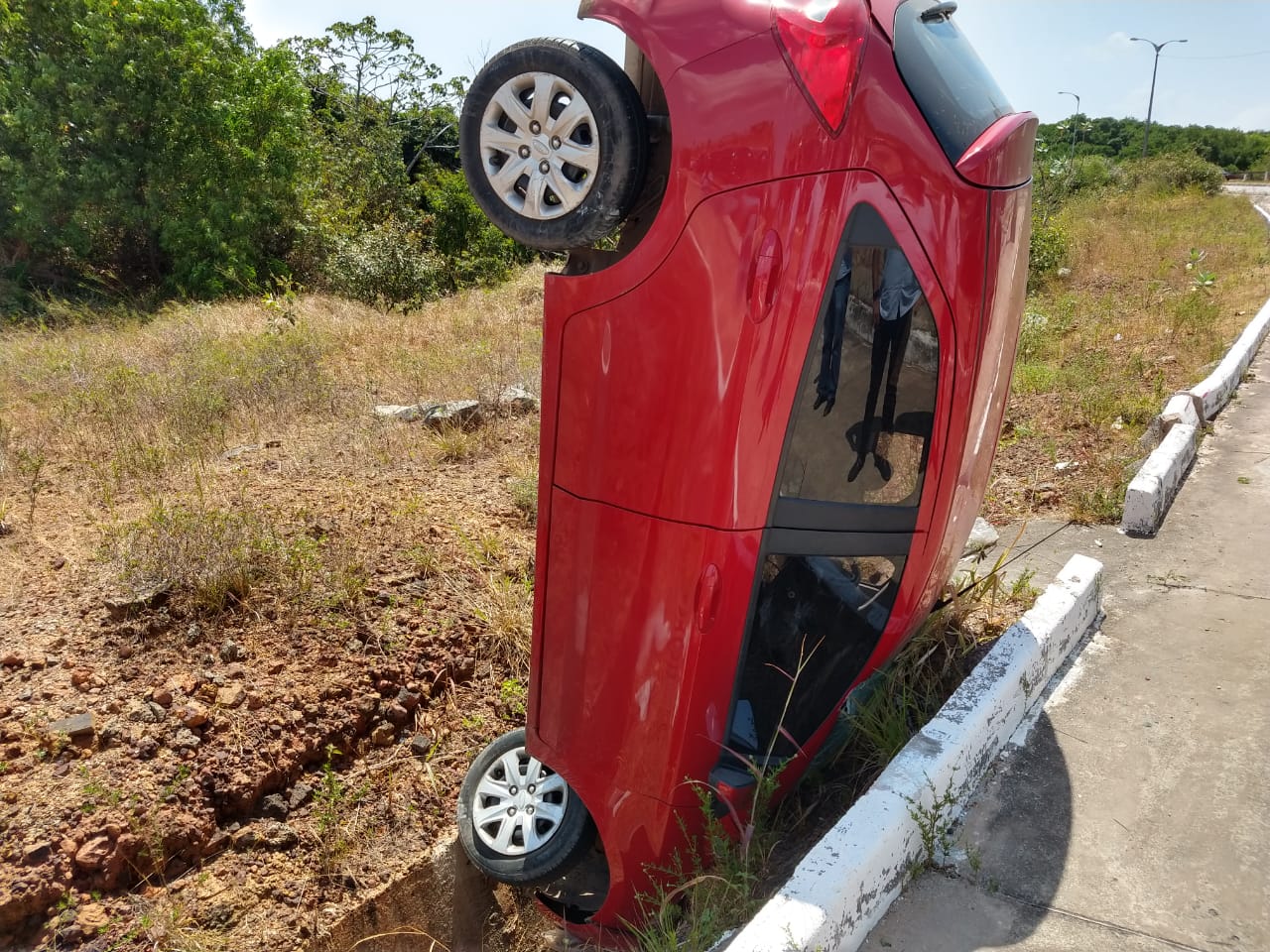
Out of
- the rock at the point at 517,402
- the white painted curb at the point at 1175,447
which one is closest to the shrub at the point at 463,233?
the rock at the point at 517,402

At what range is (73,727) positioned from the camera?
3.18 metres

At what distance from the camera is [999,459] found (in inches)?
229

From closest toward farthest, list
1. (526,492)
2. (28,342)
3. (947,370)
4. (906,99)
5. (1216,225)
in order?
(906,99), (947,370), (526,492), (28,342), (1216,225)

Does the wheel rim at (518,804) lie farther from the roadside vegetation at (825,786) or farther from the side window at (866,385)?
the side window at (866,385)

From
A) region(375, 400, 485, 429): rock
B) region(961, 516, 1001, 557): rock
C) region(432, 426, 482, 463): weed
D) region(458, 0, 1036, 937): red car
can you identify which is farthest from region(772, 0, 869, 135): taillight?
region(375, 400, 485, 429): rock

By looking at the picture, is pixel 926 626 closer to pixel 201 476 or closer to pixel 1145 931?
pixel 1145 931

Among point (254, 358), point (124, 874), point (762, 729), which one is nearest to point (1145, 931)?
point (762, 729)

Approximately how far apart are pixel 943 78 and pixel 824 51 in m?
0.44

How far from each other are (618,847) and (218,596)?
7.84 ft

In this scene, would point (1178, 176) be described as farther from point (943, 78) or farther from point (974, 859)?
point (974, 859)

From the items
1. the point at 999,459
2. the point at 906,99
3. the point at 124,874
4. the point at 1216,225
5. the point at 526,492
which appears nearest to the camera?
the point at 906,99

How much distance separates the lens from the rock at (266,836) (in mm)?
3137

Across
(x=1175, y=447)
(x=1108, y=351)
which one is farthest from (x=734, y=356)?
(x=1108, y=351)

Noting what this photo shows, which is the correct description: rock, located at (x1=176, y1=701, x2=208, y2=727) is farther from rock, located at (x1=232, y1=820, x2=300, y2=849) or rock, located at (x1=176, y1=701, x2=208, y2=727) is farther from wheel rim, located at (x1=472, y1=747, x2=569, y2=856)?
wheel rim, located at (x1=472, y1=747, x2=569, y2=856)
